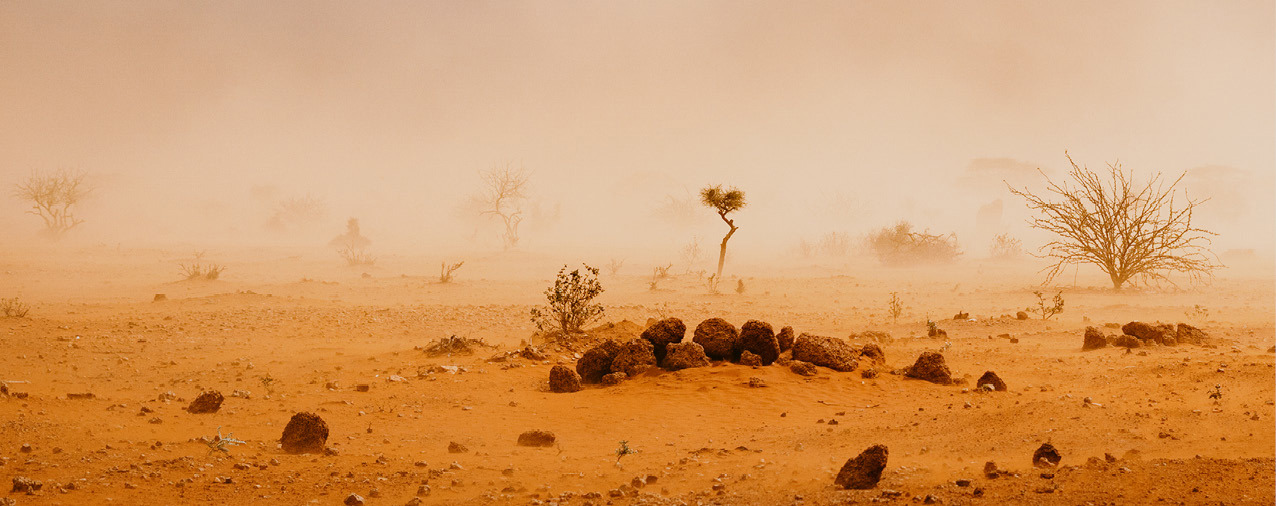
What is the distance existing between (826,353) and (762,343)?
66cm

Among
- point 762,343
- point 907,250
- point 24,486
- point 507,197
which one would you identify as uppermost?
point 507,197

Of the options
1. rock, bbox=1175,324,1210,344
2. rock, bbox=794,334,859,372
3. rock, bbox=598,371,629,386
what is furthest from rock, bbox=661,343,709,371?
rock, bbox=1175,324,1210,344

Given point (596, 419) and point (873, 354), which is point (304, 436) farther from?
point (873, 354)

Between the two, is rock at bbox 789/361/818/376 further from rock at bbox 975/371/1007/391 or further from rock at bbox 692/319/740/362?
rock at bbox 975/371/1007/391

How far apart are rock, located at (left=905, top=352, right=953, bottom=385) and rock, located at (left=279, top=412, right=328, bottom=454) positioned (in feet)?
17.5

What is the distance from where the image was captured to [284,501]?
14.4ft

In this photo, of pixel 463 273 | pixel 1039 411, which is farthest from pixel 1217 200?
pixel 1039 411

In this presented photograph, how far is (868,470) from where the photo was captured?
13.9 feet

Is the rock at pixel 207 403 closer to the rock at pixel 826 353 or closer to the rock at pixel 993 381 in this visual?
the rock at pixel 826 353

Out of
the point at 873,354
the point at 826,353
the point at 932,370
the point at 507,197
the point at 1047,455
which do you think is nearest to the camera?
the point at 1047,455

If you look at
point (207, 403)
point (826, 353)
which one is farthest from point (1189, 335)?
point (207, 403)

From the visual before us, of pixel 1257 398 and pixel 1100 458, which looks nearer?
pixel 1100 458

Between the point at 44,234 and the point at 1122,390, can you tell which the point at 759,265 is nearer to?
the point at 1122,390

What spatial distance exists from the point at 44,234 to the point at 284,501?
46926 millimetres
